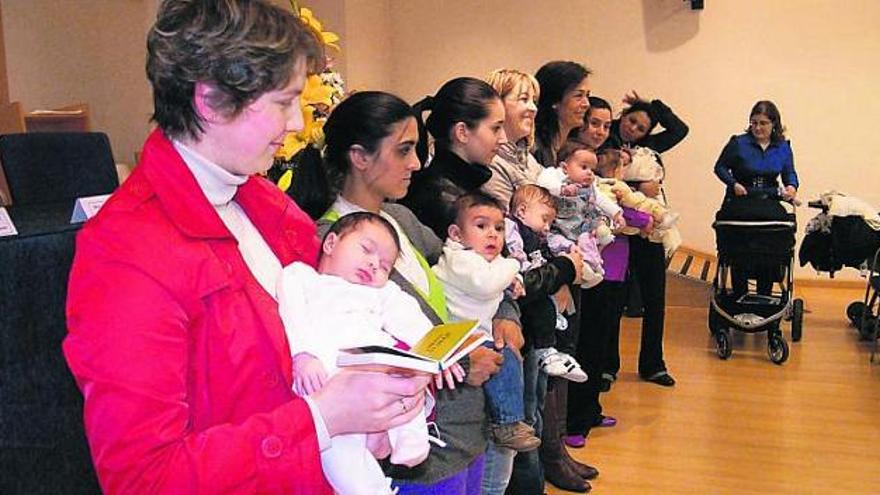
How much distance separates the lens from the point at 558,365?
2846 millimetres

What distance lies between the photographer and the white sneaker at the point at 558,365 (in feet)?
9.32

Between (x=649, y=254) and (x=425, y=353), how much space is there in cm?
339

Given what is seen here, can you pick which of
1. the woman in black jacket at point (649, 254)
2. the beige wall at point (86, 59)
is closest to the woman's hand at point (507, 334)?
the woman in black jacket at point (649, 254)

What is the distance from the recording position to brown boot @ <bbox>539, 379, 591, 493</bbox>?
10.5ft

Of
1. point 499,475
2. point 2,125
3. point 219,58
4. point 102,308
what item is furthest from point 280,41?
point 2,125

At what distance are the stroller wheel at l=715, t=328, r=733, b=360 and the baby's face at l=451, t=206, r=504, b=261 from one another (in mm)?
3052

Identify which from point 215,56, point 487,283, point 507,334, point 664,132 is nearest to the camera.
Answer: point 215,56

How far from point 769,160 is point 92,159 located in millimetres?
4244

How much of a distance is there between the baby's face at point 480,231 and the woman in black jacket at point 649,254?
195cm

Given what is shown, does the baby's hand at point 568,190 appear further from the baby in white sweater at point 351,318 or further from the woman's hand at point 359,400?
the woman's hand at point 359,400

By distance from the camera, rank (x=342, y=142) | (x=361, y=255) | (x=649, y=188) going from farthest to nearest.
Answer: (x=649, y=188), (x=342, y=142), (x=361, y=255)

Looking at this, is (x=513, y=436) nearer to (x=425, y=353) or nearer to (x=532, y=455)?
(x=532, y=455)

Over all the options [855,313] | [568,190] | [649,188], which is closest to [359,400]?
[568,190]

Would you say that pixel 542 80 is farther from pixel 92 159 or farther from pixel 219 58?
pixel 219 58
